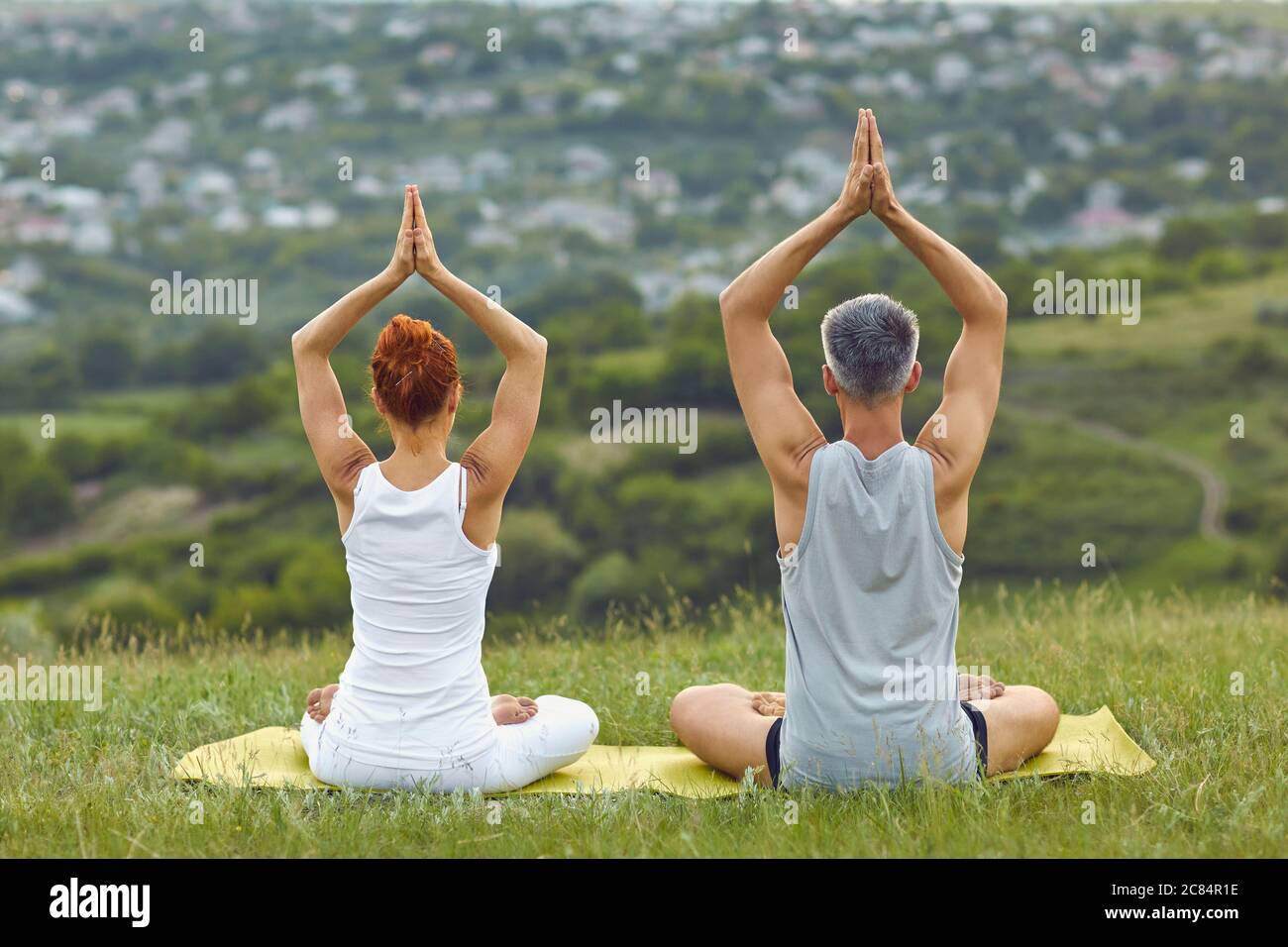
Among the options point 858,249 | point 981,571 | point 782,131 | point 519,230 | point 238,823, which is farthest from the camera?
point 782,131

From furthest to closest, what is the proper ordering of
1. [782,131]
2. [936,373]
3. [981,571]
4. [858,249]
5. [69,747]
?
[782,131]
[858,249]
[936,373]
[981,571]
[69,747]

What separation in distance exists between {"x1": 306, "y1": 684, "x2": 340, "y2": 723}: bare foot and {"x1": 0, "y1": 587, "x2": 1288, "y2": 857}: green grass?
43cm

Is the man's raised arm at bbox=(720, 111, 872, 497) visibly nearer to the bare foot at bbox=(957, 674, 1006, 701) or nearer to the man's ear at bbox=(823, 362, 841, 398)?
the man's ear at bbox=(823, 362, 841, 398)

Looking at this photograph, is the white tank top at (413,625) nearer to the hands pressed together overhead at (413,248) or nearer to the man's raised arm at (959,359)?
the hands pressed together overhead at (413,248)

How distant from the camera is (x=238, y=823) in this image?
3861mm

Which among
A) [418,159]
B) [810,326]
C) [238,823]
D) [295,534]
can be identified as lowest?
[238,823]

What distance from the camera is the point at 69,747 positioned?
4.91 meters

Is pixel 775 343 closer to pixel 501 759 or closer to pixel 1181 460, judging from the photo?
pixel 501 759

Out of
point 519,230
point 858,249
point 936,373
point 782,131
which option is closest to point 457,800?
point 936,373

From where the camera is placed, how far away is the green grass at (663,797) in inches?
142

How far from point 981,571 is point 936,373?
8.50m

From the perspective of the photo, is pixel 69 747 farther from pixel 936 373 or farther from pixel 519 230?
pixel 519 230

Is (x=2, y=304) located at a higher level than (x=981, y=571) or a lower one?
higher

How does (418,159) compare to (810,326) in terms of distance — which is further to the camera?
(418,159)
